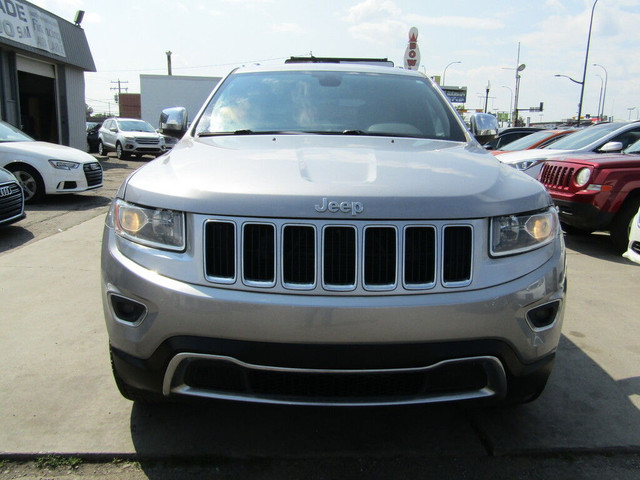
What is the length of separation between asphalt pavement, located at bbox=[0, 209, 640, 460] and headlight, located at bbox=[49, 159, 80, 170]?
6.36m

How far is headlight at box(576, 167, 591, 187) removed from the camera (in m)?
6.52

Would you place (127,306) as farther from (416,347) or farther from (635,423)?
(635,423)

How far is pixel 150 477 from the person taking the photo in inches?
86.4

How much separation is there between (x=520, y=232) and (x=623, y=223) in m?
5.22

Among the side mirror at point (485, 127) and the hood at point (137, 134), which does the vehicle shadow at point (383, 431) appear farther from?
the hood at point (137, 134)

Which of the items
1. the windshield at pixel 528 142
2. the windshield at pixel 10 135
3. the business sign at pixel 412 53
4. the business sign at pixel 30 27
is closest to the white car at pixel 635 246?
the windshield at pixel 528 142

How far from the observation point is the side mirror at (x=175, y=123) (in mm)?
3756

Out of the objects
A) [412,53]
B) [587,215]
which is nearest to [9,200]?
[587,215]

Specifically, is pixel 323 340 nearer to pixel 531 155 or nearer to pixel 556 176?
pixel 556 176

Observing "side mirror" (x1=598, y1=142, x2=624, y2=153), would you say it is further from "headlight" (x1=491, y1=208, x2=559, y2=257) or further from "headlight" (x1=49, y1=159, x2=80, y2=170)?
"headlight" (x1=49, y1=159, x2=80, y2=170)

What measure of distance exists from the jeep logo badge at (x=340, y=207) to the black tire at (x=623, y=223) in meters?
5.65

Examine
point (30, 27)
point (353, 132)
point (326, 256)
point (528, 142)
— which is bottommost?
point (326, 256)

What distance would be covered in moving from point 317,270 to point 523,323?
31.2 inches

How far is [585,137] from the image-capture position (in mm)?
8531
